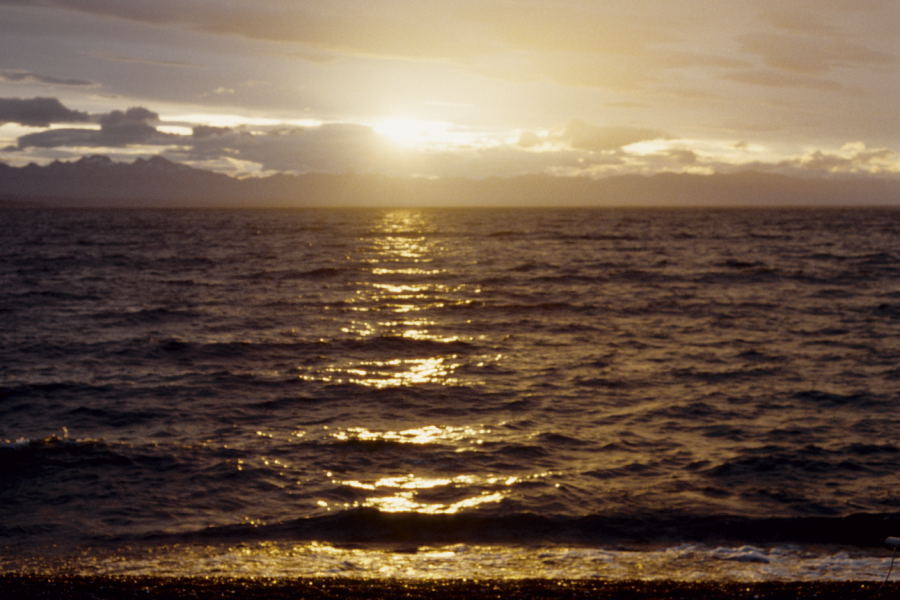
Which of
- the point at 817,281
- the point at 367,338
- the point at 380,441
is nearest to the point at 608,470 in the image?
the point at 380,441

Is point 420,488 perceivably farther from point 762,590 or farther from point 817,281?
point 817,281

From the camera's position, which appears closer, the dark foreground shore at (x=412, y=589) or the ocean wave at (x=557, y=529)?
the dark foreground shore at (x=412, y=589)

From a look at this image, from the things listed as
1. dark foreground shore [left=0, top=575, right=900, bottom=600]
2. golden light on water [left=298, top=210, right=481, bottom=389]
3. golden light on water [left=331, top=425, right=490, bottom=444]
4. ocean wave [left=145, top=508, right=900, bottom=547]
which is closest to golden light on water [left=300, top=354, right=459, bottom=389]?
golden light on water [left=298, top=210, right=481, bottom=389]

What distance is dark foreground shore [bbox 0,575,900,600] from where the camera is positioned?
8.01m

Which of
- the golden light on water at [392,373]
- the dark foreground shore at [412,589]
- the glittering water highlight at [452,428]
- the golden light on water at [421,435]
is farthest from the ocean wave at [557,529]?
the golden light on water at [392,373]

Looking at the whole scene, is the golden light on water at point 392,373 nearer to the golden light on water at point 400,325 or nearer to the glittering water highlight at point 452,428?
the golden light on water at point 400,325

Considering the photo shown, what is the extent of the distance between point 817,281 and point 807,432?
33.8 meters

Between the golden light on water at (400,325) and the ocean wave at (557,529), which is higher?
the golden light on water at (400,325)

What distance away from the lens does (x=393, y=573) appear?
934cm

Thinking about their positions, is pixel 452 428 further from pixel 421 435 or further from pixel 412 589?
pixel 412 589

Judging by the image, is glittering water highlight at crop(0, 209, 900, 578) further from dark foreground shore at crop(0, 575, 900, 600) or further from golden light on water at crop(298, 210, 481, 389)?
dark foreground shore at crop(0, 575, 900, 600)

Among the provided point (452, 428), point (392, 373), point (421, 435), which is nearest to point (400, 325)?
point (392, 373)

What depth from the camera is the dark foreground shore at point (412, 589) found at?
8.01 m

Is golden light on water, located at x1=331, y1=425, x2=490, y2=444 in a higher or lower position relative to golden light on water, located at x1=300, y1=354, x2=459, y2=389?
lower
